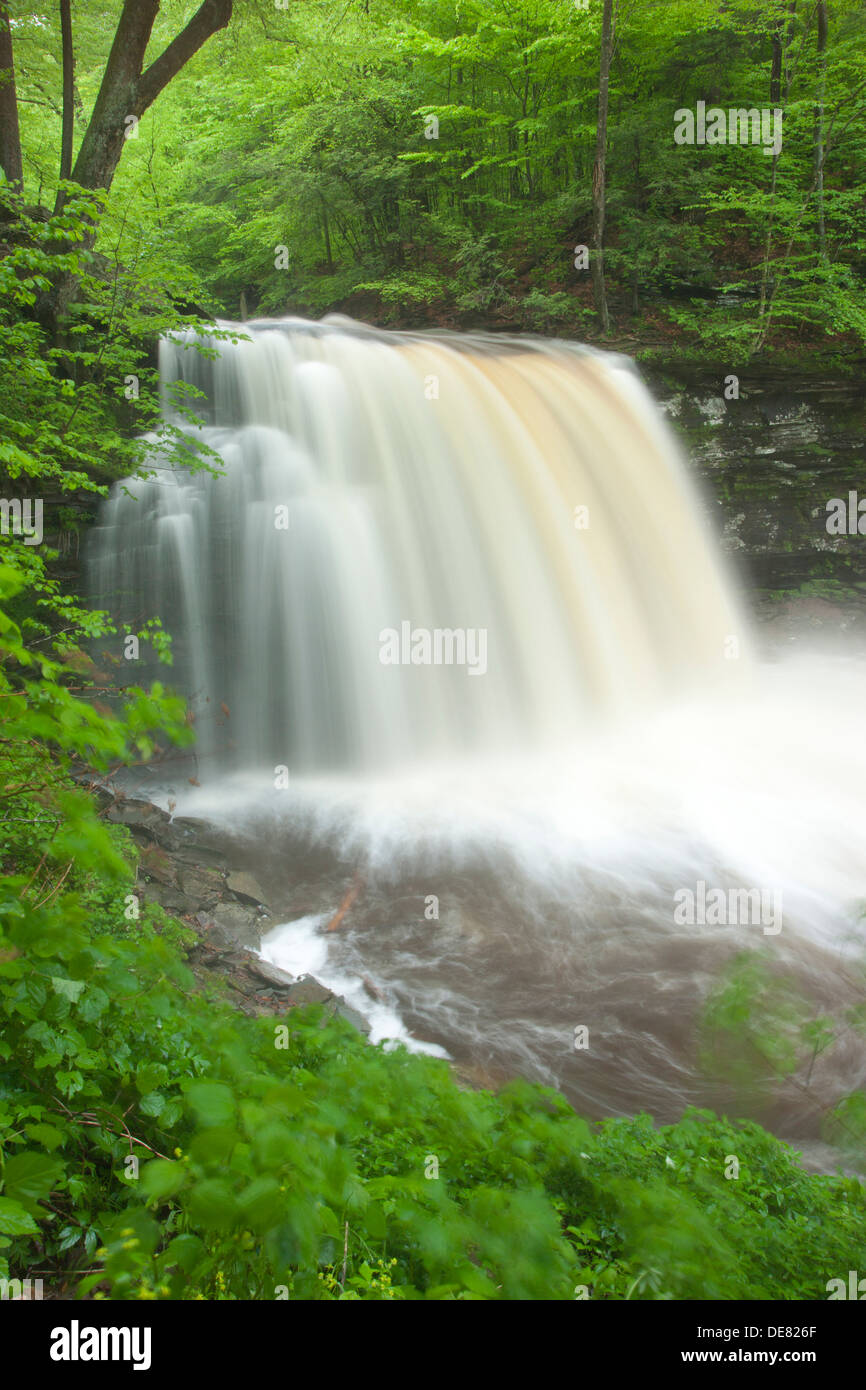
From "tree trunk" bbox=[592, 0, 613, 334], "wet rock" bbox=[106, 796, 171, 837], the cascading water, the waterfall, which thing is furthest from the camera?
"tree trunk" bbox=[592, 0, 613, 334]

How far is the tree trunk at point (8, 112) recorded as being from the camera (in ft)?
25.9

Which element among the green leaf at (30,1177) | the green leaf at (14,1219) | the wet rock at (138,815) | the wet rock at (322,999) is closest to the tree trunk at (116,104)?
the wet rock at (138,815)

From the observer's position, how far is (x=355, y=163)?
1454 centimetres

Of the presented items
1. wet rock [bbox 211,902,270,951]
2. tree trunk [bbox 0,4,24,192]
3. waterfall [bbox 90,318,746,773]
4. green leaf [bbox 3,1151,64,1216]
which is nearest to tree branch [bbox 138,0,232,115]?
tree trunk [bbox 0,4,24,192]

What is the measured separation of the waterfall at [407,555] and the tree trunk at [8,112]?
2317 mm

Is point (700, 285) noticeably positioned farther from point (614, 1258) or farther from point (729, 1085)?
point (614, 1258)

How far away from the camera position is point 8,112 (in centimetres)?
820

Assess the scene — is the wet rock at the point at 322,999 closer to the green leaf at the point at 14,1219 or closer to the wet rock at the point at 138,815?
the wet rock at the point at 138,815

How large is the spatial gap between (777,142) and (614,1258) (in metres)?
14.6

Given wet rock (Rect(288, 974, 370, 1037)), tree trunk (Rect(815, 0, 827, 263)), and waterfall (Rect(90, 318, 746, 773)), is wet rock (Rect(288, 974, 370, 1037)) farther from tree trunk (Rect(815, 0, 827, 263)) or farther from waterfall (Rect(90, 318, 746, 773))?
tree trunk (Rect(815, 0, 827, 263))

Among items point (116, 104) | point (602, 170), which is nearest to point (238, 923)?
point (116, 104)

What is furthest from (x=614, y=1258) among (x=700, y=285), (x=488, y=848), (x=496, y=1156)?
(x=700, y=285)

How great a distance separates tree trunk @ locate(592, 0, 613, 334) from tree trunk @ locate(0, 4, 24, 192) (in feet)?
27.3

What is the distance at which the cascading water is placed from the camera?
5.05 meters
